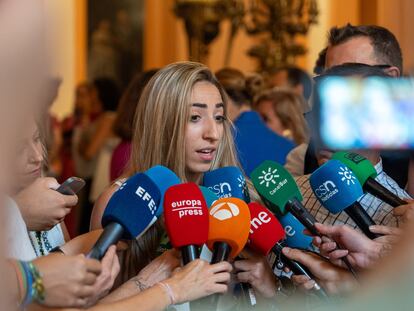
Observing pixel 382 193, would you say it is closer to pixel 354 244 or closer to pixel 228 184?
pixel 354 244

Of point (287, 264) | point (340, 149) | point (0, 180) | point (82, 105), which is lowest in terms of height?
point (82, 105)

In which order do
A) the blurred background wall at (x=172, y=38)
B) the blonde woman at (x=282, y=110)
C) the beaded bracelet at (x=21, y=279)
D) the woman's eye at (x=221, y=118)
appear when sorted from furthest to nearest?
1. the blurred background wall at (x=172, y=38)
2. the blonde woman at (x=282, y=110)
3. the woman's eye at (x=221, y=118)
4. the beaded bracelet at (x=21, y=279)

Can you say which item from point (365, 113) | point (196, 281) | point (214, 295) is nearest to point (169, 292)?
point (196, 281)

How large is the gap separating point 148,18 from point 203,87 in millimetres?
10613

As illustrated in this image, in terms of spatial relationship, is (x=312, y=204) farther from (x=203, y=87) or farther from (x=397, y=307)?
(x=397, y=307)

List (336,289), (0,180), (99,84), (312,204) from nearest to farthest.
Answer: (0,180) → (336,289) → (312,204) → (99,84)

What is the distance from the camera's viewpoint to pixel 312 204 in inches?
112

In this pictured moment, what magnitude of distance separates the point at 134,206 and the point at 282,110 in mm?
3135

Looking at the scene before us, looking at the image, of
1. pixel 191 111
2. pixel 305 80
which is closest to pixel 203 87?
pixel 191 111

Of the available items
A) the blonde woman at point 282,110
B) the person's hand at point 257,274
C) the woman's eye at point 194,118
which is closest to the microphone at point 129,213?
the person's hand at point 257,274

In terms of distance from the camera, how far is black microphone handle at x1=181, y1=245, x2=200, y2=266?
2014 millimetres

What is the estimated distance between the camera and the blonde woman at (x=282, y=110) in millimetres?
5035

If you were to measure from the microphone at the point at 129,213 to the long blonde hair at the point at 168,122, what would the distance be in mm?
619

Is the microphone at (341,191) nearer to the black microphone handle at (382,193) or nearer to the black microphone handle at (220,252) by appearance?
the black microphone handle at (382,193)
